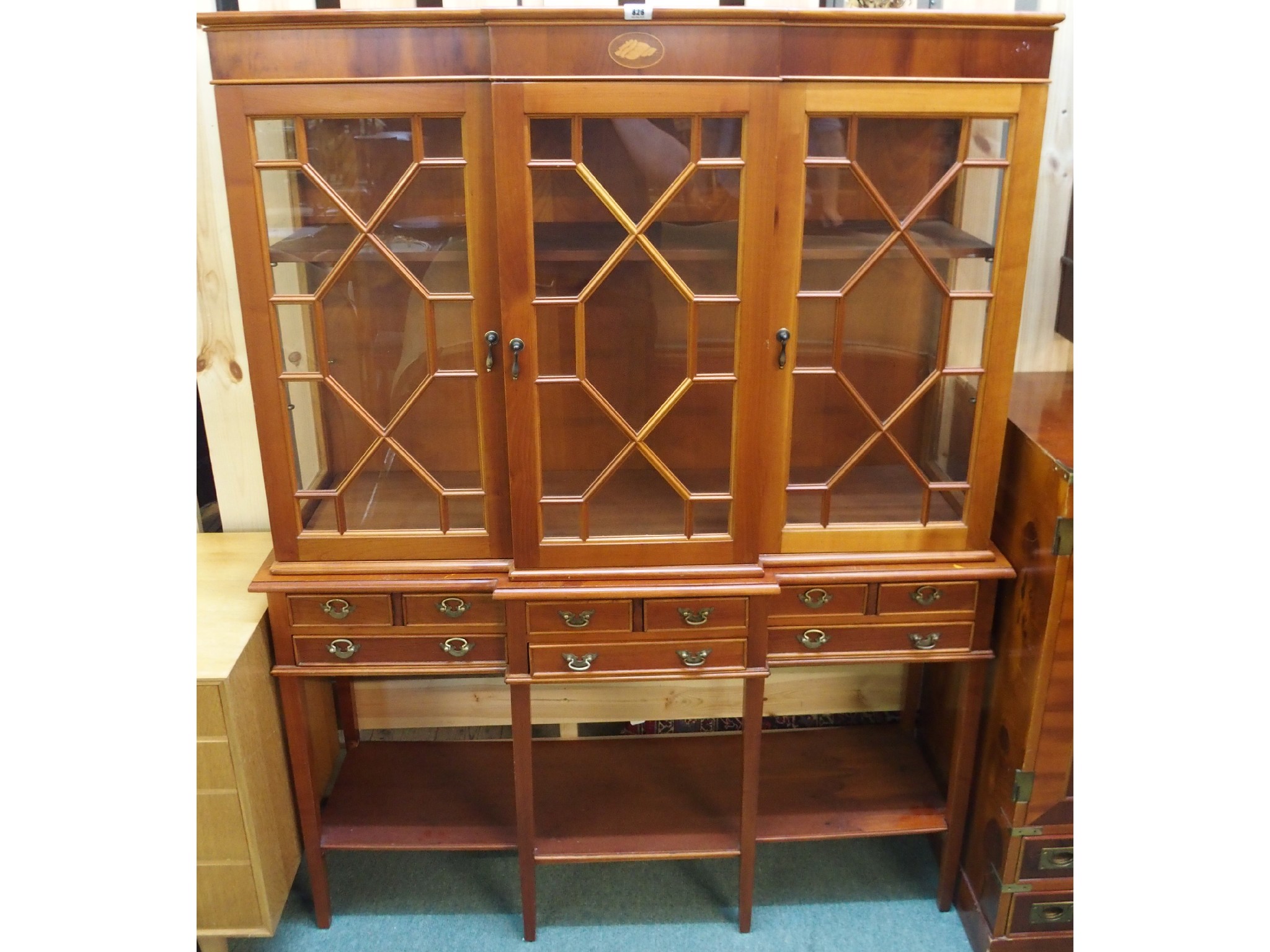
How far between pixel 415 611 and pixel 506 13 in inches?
37.7

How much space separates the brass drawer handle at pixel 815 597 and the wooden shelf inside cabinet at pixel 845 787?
0.51m

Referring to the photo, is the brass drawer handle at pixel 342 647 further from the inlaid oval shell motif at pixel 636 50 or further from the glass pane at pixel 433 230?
the inlaid oval shell motif at pixel 636 50

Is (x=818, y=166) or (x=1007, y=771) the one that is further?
(x=1007, y=771)

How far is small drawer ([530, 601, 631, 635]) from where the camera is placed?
1581mm

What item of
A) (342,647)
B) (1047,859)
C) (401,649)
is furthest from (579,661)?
(1047,859)

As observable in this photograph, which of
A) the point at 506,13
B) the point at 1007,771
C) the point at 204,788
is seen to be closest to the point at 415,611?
the point at 204,788

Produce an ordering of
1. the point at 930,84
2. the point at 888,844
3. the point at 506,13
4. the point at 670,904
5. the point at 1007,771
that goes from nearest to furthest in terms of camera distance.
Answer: the point at 506,13
the point at 930,84
the point at 1007,771
the point at 670,904
the point at 888,844

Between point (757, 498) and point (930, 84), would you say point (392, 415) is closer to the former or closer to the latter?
point (757, 498)

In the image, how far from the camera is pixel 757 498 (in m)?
1.55

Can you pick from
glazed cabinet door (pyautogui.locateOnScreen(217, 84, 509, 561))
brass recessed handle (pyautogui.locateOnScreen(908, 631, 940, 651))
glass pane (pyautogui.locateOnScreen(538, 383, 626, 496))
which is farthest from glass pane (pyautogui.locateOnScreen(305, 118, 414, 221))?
brass recessed handle (pyautogui.locateOnScreen(908, 631, 940, 651))

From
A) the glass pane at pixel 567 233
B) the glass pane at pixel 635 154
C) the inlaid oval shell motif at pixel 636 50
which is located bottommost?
the glass pane at pixel 567 233

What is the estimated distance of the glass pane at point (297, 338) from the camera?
147 cm

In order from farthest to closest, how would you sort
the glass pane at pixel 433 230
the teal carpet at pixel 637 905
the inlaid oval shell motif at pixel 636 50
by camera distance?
the teal carpet at pixel 637 905
the glass pane at pixel 433 230
the inlaid oval shell motif at pixel 636 50

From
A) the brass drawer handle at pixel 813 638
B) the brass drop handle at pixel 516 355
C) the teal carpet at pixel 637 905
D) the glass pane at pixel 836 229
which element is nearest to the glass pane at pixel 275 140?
the brass drop handle at pixel 516 355
